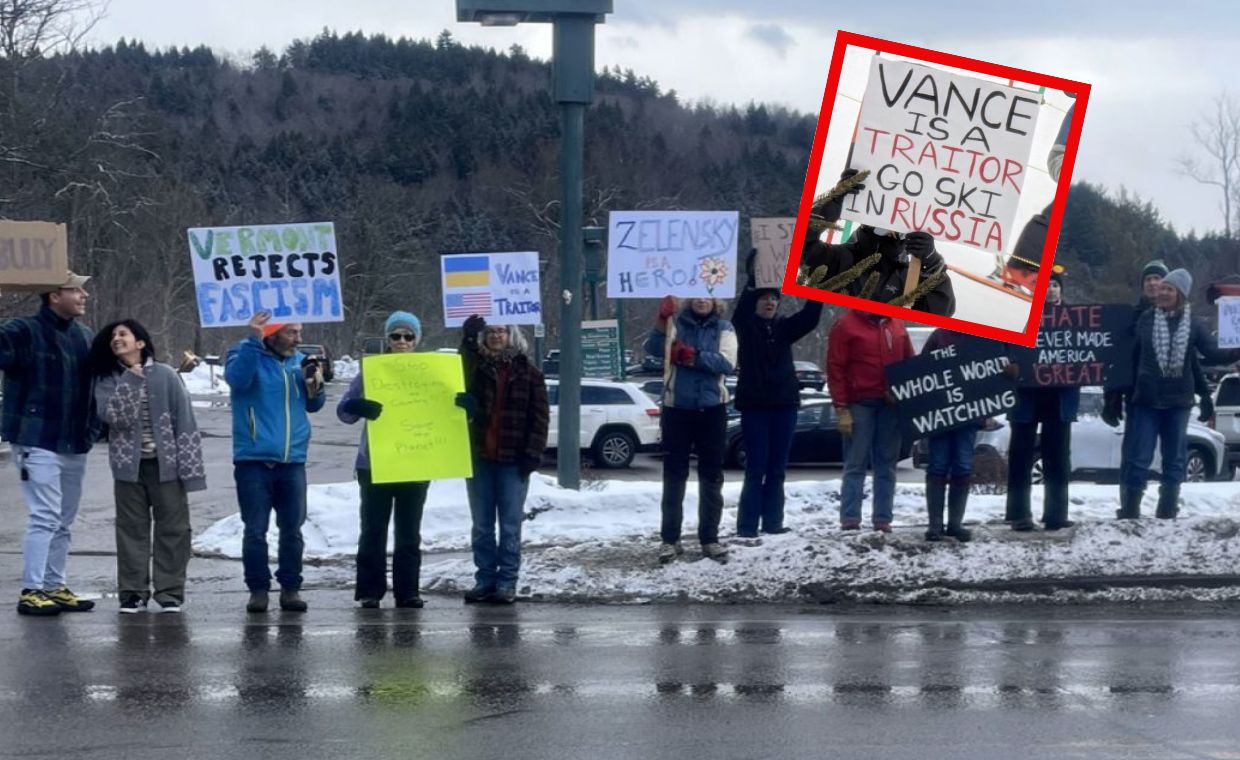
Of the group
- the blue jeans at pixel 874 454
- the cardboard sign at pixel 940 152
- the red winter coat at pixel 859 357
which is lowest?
the blue jeans at pixel 874 454

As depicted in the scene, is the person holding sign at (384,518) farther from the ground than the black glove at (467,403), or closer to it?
closer to it

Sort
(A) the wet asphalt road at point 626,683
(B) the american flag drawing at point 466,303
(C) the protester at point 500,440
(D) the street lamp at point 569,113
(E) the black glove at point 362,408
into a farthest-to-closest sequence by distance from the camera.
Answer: (B) the american flag drawing at point 466,303 < (D) the street lamp at point 569,113 < (C) the protester at point 500,440 < (E) the black glove at point 362,408 < (A) the wet asphalt road at point 626,683

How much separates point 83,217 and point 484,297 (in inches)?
1387

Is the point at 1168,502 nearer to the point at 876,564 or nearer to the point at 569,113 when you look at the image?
the point at 876,564

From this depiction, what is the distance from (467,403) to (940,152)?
3134mm

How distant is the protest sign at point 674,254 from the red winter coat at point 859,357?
3.37m

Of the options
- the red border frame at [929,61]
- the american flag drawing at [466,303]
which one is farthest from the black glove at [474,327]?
the american flag drawing at [466,303]

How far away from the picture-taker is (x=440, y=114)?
416ft

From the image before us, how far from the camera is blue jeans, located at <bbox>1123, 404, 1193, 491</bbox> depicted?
11.4 meters

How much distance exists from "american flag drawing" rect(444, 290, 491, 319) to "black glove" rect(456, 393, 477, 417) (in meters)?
7.07

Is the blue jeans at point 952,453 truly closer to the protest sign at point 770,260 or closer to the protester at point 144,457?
the protest sign at point 770,260

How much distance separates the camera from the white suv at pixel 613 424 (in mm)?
26469

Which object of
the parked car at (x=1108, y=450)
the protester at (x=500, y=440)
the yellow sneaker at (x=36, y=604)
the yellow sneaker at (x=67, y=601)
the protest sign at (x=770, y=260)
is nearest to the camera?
the yellow sneaker at (x=36, y=604)

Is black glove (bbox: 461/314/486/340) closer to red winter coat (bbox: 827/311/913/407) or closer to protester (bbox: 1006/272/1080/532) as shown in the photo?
red winter coat (bbox: 827/311/913/407)
